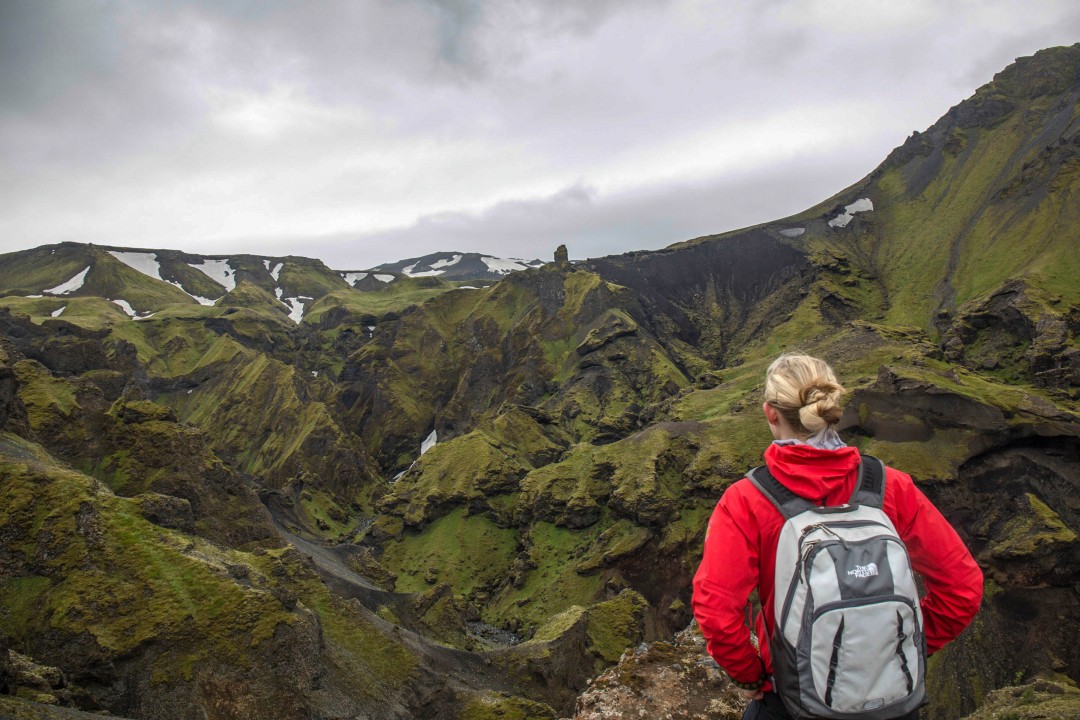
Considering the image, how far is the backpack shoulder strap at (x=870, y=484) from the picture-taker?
206 inches

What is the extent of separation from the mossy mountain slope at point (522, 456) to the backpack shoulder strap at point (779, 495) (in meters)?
26.6

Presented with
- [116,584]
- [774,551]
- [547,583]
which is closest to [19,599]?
[116,584]

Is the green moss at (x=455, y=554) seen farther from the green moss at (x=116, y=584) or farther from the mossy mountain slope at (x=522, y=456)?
the green moss at (x=116, y=584)

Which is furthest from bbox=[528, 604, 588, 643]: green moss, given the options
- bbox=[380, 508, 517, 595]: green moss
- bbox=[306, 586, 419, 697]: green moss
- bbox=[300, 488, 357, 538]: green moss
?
bbox=[300, 488, 357, 538]: green moss

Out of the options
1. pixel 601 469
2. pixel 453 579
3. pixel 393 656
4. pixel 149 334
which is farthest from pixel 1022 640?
pixel 149 334

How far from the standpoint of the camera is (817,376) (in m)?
5.50

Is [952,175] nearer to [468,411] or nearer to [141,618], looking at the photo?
[468,411]

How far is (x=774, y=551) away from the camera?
5305 mm

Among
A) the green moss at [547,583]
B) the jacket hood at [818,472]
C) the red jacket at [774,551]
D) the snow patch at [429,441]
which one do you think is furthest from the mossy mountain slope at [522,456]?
the jacket hood at [818,472]

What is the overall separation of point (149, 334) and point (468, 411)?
10439 centimetres

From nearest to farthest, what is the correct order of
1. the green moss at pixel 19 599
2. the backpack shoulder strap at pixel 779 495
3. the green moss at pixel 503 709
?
the backpack shoulder strap at pixel 779 495 < the green moss at pixel 19 599 < the green moss at pixel 503 709

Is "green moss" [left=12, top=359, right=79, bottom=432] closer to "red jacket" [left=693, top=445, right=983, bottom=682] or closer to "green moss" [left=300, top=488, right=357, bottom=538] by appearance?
"red jacket" [left=693, top=445, right=983, bottom=682]

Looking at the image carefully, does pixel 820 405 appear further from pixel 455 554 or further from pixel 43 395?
pixel 455 554

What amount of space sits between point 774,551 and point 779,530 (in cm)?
21
